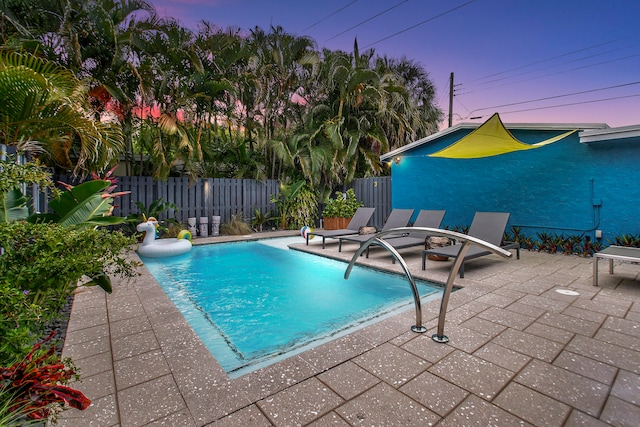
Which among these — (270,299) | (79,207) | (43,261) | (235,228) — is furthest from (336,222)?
(43,261)

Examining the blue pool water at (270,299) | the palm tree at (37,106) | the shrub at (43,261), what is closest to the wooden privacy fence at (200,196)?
the blue pool water at (270,299)

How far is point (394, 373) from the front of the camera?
2.45m

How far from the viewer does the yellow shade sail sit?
22.8 feet

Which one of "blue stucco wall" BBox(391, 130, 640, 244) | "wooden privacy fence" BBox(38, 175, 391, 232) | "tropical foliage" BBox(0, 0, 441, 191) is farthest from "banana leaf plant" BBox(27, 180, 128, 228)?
"blue stucco wall" BBox(391, 130, 640, 244)

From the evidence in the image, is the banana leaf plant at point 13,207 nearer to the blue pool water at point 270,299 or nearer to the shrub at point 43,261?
the shrub at point 43,261

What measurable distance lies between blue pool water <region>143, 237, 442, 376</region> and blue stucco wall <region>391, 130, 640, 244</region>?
16.9ft

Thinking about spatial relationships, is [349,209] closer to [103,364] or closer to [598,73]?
[103,364]

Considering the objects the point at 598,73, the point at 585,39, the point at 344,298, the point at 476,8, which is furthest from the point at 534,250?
the point at 598,73

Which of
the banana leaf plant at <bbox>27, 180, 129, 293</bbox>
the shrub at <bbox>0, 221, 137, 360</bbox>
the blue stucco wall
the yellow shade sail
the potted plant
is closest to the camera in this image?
the shrub at <bbox>0, 221, 137, 360</bbox>

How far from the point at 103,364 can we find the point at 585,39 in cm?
2487

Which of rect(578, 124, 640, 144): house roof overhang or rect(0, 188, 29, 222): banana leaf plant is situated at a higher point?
rect(578, 124, 640, 144): house roof overhang

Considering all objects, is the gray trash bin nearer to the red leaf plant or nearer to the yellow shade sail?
the yellow shade sail

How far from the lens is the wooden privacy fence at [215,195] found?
1029 cm

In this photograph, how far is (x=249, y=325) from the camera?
401cm
